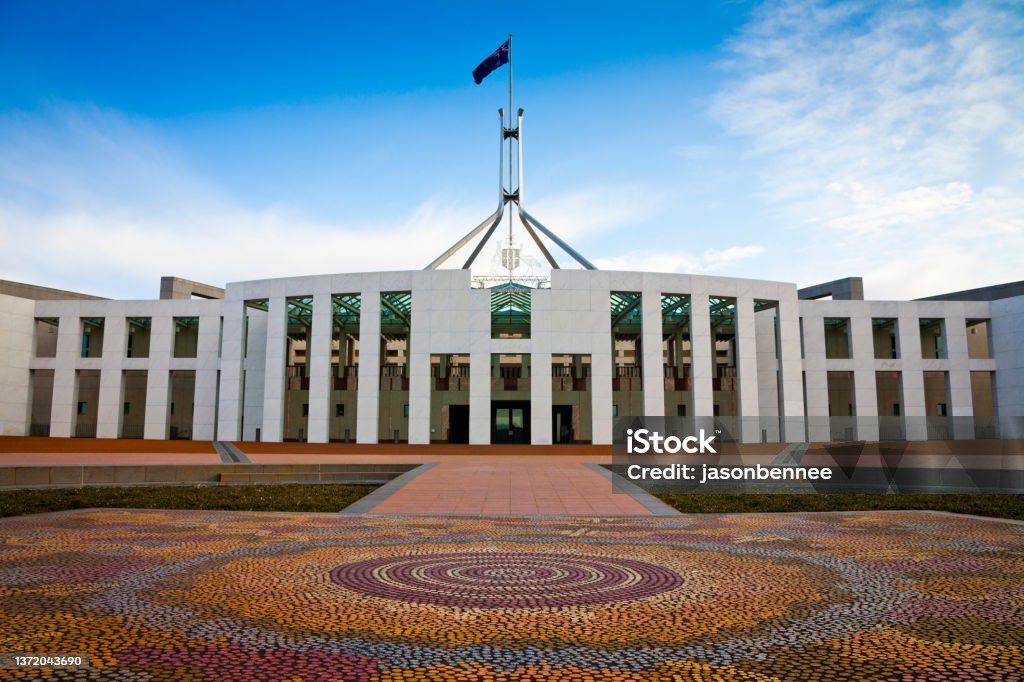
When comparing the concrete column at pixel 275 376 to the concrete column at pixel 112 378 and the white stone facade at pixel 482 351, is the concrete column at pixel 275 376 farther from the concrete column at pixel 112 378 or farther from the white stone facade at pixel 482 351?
the concrete column at pixel 112 378

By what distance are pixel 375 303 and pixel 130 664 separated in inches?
1490

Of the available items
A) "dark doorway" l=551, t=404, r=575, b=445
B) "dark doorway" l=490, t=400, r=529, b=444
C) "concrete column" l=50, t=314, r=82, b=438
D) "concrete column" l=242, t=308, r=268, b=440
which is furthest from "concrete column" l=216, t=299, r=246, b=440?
"dark doorway" l=551, t=404, r=575, b=445

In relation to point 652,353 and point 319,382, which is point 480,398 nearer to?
point 319,382

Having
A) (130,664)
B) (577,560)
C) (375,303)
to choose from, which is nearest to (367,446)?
(375,303)

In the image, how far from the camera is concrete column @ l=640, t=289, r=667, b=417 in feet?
132

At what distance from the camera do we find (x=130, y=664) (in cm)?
422

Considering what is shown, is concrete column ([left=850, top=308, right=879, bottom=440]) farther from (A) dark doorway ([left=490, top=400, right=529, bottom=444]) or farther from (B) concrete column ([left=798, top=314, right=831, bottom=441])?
(A) dark doorway ([left=490, top=400, right=529, bottom=444])

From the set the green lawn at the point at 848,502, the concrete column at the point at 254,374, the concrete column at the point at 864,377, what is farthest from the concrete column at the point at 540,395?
the green lawn at the point at 848,502

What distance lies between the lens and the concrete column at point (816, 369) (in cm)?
4612

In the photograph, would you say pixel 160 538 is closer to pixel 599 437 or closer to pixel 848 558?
pixel 848 558

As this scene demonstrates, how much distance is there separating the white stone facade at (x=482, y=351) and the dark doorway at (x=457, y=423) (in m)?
10.9

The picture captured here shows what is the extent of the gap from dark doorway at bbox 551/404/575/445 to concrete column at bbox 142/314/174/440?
89.9 feet

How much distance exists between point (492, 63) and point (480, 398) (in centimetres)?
2708

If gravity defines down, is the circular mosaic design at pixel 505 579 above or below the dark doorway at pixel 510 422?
below
